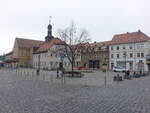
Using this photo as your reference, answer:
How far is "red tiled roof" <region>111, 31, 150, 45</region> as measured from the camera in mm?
55494

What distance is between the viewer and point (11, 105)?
7.95 metres

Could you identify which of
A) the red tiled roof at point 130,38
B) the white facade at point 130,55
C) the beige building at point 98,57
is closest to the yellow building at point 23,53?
the beige building at point 98,57

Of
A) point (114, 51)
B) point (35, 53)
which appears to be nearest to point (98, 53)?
point (114, 51)

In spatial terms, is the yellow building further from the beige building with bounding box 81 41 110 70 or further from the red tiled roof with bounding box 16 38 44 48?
the beige building with bounding box 81 41 110 70

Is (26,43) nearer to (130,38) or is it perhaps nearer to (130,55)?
(130,38)

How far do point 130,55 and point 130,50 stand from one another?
176 centimetres

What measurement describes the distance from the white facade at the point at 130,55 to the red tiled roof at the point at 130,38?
44.7 inches

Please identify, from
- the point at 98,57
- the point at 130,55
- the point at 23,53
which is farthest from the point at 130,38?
the point at 23,53

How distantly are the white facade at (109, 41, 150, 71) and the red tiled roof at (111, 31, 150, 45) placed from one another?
114cm

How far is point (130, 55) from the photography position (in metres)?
57.9

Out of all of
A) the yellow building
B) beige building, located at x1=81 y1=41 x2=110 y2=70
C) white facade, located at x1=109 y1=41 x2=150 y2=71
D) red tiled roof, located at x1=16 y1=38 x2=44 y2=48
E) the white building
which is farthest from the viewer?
red tiled roof, located at x1=16 y1=38 x2=44 y2=48

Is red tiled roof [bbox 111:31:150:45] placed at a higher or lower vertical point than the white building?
higher

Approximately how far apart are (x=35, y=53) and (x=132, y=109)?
7238 cm

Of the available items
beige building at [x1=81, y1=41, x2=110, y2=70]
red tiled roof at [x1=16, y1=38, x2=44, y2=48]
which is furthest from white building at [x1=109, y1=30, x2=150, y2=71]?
red tiled roof at [x1=16, y1=38, x2=44, y2=48]
